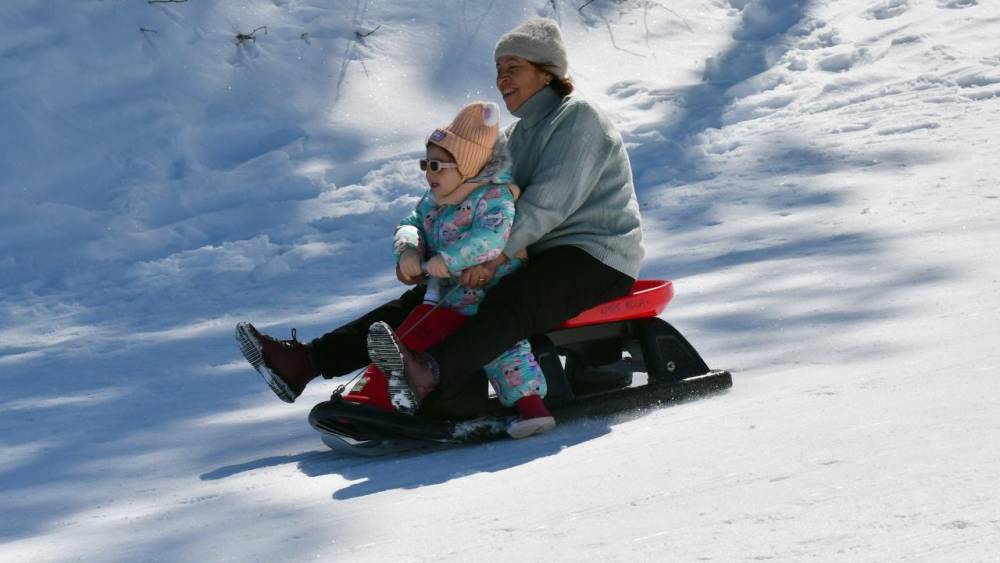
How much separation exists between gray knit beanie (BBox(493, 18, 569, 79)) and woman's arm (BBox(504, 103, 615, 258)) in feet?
0.60

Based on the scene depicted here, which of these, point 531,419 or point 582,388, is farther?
point 582,388

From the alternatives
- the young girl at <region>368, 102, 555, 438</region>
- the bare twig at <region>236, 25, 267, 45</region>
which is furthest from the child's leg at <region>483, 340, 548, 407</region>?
the bare twig at <region>236, 25, 267, 45</region>

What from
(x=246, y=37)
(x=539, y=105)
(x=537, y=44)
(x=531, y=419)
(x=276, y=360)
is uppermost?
(x=246, y=37)

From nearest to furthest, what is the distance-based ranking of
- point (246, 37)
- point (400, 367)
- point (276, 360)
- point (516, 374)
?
point (400, 367), point (516, 374), point (276, 360), point (246, 37)

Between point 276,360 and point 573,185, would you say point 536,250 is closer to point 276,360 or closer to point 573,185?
point 573,185

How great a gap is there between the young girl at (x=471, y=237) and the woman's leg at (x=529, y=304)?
9 cm

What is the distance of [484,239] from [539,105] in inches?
21.9

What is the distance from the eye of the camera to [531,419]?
373cm

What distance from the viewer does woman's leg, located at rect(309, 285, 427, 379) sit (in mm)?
4000

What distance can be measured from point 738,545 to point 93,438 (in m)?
2.59

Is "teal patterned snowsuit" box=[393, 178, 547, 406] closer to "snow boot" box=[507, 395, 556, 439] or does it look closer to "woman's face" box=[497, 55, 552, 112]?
"snow boot" box=[507, 395, 556, 439]

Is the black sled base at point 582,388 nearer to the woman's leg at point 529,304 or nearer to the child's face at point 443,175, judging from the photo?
the woman's leg at point 529,304

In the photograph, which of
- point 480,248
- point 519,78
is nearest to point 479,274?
point 480,248

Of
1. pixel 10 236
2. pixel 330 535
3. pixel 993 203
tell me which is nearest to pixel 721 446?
pixel 330 535
